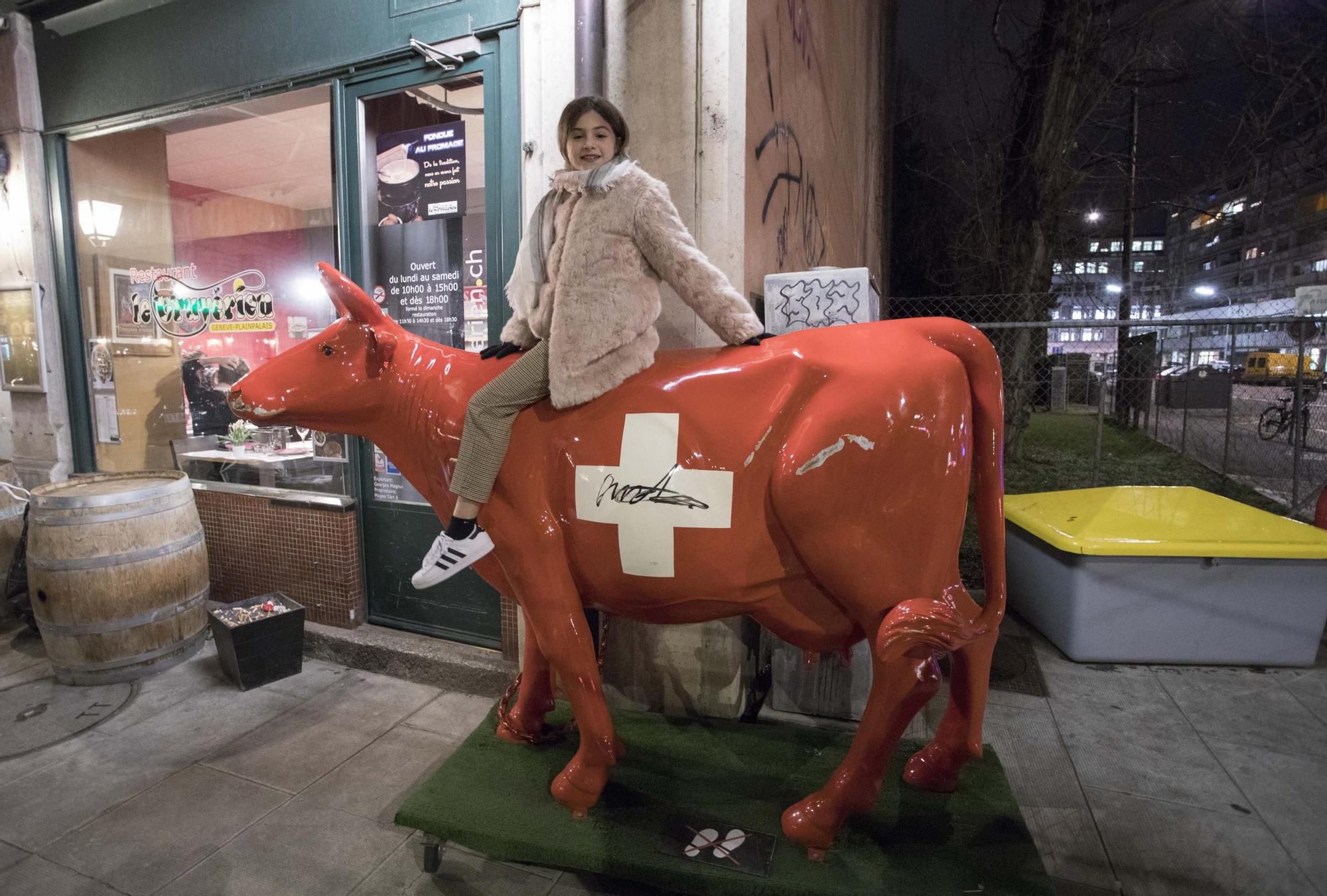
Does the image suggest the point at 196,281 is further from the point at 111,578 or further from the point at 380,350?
the point at 380,350

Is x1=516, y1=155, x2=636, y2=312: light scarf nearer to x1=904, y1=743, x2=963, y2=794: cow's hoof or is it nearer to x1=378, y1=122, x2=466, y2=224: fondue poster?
x1=378, y1=122, x2=466, y2=224: fondue poster

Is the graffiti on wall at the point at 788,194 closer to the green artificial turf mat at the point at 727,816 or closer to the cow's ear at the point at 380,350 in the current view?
the cow's ear at the point at 380,350

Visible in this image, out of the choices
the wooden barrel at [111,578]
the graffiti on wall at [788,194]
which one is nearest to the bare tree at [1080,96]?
the graffiti on wall at [788,194]

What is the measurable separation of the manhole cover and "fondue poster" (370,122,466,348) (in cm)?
262

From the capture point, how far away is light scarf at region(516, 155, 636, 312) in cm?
220

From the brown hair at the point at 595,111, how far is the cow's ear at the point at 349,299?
90cm

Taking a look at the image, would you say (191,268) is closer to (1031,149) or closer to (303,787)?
(303,787)

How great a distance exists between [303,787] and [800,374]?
2711 mm

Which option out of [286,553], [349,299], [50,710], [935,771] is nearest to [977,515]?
[935,771]

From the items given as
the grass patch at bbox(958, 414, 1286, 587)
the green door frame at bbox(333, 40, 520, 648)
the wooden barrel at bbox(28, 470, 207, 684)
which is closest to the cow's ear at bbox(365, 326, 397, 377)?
the green door frame at bbox(333, 40, 520, 648)

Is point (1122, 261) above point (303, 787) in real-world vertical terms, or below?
above

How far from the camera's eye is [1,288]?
17.3 feet

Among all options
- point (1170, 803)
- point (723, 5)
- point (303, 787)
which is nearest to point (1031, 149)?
point (723, 5)

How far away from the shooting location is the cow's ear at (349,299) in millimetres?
2314
